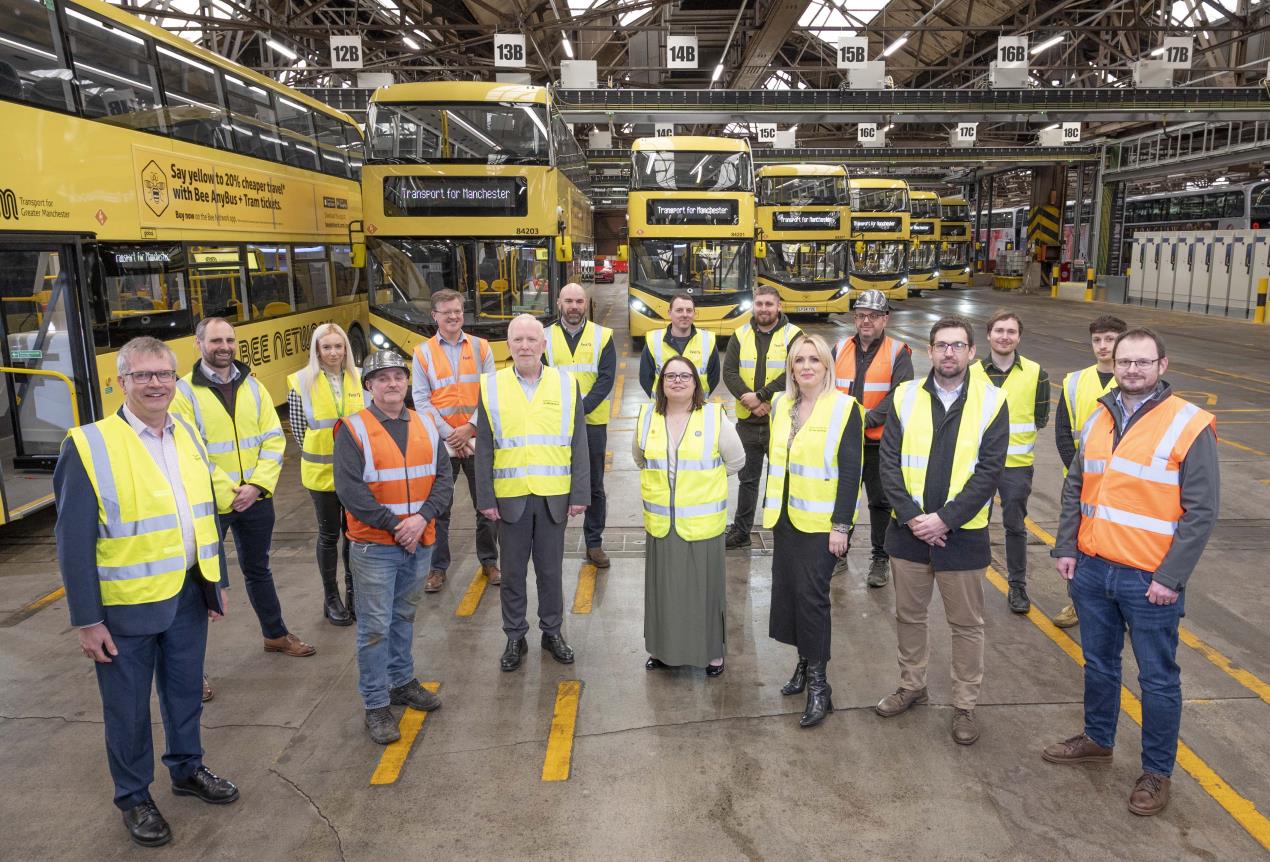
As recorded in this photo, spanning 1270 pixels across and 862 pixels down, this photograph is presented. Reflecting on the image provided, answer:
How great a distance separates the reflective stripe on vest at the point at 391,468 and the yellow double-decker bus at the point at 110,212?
14.0 feet

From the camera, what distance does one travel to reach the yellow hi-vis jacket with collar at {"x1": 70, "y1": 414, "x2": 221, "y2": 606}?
11.1 ft

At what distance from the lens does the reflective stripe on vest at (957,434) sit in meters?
4.18

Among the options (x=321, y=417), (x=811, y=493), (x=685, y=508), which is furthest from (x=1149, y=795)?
(x=321, y=417)

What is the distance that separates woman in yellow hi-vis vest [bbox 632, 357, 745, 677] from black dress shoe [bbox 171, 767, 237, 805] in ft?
7.48

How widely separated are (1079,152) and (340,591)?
3569 cm

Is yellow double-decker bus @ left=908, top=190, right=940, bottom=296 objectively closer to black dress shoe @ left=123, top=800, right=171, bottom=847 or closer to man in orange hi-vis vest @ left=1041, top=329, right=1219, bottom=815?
man in orange hi-vis vest @ left=1041, top=329, right=1219, bottom=815

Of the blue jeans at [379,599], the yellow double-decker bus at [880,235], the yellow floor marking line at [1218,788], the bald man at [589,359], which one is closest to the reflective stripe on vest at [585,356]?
the bald man at [589,359]

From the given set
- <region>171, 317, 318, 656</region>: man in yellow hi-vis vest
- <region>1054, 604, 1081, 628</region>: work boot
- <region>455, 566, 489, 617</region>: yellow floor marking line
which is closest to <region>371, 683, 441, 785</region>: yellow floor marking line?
<region>455, 566, 489, 617</region>: yellow floor marking line

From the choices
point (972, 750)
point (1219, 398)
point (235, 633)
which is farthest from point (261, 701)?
point (1219, 398)

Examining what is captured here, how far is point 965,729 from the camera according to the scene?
4285mm

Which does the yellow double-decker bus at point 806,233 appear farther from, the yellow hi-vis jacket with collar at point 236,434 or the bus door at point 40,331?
the yellow hi-vis jacket with collar at point 236,434

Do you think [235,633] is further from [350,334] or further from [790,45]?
[790,45]

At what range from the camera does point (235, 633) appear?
5.66 metres

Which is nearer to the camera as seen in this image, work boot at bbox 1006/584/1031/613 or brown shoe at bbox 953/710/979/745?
brown shoe at bbox 953/710/979/745
